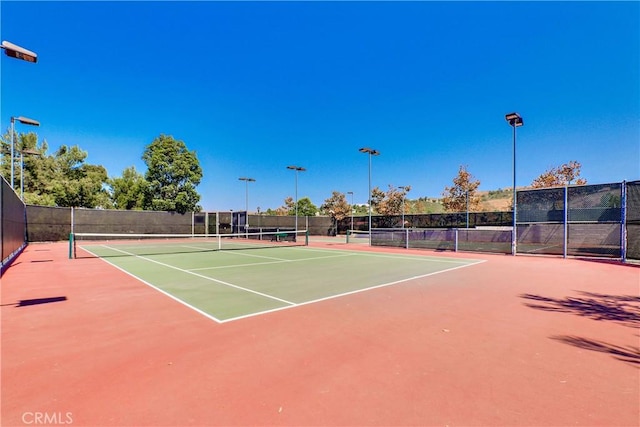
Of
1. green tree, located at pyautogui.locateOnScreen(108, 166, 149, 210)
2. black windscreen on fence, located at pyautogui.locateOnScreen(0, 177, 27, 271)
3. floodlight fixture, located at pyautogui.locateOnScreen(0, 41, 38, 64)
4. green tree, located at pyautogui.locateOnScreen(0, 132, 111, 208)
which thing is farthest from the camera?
green tree, located at pyautogui.locateOnScreen(108, 166, 149, 210)

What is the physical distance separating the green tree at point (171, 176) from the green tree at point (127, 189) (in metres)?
11.3

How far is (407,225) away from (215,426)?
36.9 meters

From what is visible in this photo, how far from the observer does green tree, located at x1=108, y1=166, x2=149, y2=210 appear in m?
50.4

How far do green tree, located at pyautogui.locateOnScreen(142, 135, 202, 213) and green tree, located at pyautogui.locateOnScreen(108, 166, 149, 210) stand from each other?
11280mm

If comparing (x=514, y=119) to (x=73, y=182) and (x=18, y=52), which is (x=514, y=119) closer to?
(x=18, y=52)

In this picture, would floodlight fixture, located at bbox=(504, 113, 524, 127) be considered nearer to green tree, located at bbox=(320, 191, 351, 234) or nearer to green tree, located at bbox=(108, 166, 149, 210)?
green tree, located at bbox=(320, 191, 351, 234)

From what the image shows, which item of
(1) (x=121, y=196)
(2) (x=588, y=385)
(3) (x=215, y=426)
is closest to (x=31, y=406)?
(3) (x=215, y=426)

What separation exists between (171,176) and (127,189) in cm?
2008

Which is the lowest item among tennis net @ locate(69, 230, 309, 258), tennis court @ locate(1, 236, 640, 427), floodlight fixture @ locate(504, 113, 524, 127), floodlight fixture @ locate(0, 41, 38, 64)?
tennis net @ locate(69, 230, 309, 258)

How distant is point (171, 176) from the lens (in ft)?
130

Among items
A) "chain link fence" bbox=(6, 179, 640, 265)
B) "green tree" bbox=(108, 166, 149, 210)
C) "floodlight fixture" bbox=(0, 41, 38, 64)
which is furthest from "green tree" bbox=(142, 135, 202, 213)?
"floodlight fixture" bbox=(0, 41, 38, 64)

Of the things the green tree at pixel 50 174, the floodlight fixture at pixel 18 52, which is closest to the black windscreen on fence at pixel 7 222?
the floodlight fixture at pixel 18 52

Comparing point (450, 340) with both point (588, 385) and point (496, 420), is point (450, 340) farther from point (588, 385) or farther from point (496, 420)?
point (496, 420)

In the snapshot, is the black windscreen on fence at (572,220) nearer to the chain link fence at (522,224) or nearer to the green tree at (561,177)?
the chain link fence at (522,224)
